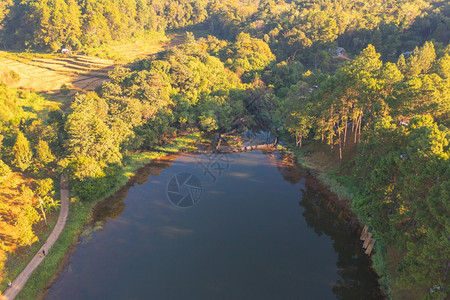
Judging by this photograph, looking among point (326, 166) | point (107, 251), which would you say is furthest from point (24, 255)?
point (326, 166)

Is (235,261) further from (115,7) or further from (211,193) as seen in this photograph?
(115,7)

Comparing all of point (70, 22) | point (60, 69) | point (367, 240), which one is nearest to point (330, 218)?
point (367, 240)

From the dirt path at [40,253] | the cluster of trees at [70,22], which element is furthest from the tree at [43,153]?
the cluster of trees at [70,22]

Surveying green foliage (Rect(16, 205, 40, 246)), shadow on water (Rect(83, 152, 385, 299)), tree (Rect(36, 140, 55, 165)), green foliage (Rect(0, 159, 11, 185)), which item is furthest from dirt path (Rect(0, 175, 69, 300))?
green foliage (Rect(0, 159, 11, 185))

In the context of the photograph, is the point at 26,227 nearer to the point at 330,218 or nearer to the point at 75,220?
the point at 75,220

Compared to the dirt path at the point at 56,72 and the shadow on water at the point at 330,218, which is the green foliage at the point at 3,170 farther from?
the dirt path at the point at 56,72
